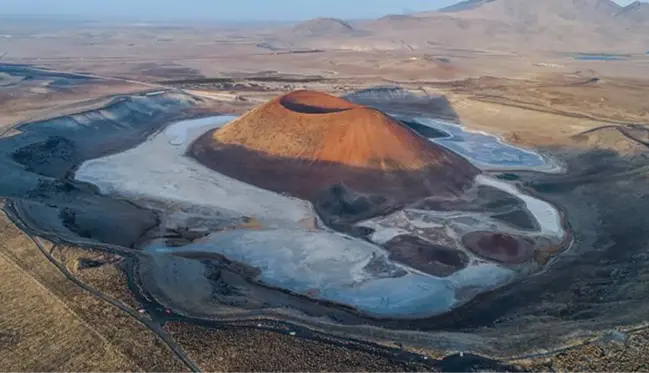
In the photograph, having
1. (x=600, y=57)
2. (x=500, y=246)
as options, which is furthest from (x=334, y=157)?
(x=600, y=57)

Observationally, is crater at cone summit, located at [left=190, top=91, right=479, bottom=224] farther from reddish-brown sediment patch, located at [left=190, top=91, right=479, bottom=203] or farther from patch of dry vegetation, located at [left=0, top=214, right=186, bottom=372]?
patch of dry vegetation, located at [left=0, top=214, right=186, bottom=372]

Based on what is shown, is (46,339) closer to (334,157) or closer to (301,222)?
(301,222)

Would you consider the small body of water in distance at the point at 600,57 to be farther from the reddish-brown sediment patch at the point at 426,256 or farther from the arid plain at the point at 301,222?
the reddish-brown sediment patch at the point at 426,256

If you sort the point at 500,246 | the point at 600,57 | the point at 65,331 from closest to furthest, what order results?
1. the point at 65,331
2. the point at 500,246
3. the point at 600,57

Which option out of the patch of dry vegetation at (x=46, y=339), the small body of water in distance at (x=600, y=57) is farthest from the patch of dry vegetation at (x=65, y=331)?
the small body of water in distance at (x=600, y=57)

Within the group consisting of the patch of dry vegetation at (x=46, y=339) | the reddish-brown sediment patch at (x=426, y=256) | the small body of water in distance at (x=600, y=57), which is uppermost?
the small body of water in distance at (x=600, y=57)

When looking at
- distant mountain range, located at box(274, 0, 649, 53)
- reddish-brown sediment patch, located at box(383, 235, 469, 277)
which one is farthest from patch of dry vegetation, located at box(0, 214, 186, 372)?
distant mountain range, located at box(274, 0, 649, 53)

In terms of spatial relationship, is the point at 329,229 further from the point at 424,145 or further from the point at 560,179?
the point at 560,179
